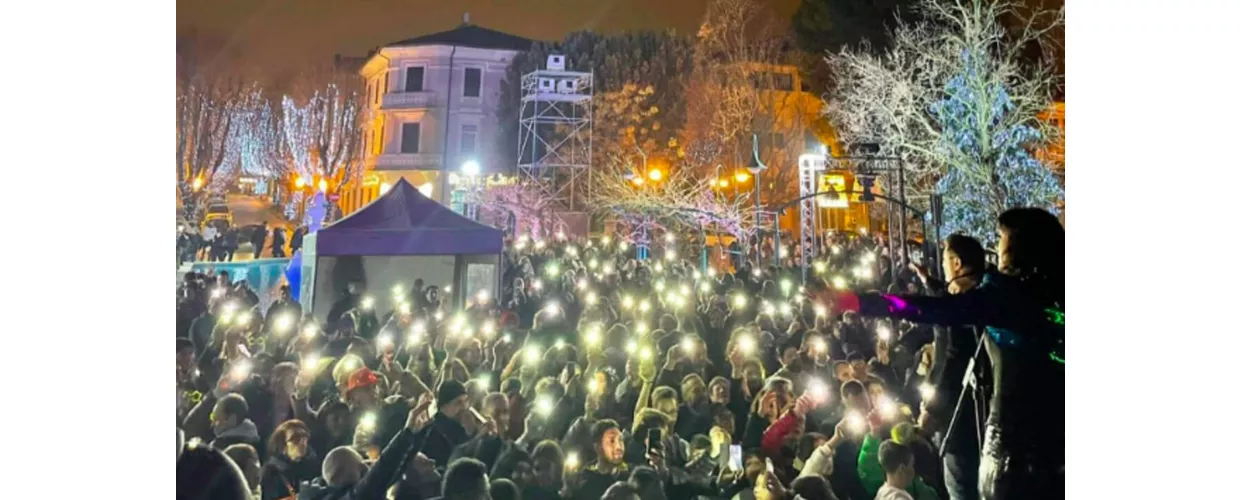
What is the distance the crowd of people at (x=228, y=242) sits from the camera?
116 inches

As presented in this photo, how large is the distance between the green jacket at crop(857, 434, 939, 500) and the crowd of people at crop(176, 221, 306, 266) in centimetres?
243

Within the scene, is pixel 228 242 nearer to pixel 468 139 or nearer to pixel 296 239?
pixel 296 239

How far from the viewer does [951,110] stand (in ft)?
10.4

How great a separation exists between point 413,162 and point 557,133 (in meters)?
0.63

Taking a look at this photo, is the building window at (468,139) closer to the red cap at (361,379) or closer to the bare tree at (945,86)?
the red cap at (361,379)

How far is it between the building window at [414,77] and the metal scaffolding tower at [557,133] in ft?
1.48

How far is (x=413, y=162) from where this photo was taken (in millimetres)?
3090

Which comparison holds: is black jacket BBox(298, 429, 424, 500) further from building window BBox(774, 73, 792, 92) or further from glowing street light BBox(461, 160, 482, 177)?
building window BBox(774, 73, 792, 92)

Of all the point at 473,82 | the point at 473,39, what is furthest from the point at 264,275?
the point at 473,39

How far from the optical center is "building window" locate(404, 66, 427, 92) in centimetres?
313

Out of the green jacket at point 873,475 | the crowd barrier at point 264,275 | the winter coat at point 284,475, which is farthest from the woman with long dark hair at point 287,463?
the green jacket at point 873,475

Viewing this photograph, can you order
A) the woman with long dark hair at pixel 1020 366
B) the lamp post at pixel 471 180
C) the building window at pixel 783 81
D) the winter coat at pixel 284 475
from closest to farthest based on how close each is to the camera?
the winter coat at pixel 284 475 < the woman with long dark hair at pixel 1020 366 < the lamp post at pixel 471 180 < the building window at pixel 783 81
